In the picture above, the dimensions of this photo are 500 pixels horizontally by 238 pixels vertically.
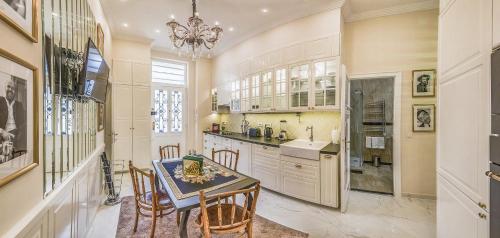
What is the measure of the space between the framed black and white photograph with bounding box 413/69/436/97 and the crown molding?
3.23 ft

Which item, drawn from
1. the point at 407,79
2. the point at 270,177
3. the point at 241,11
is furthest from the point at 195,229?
the point at 407,79

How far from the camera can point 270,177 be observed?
3666 millimetres

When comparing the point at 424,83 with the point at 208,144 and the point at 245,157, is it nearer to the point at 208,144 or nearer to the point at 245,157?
the point at 245,157

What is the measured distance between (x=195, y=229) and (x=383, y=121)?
180 inches

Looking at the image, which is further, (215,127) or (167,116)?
(215,127)

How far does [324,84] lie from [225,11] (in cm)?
214

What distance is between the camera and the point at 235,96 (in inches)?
207

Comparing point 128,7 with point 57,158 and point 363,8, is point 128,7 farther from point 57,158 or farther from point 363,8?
point 363,8

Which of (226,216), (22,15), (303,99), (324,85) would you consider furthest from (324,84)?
(22,15)

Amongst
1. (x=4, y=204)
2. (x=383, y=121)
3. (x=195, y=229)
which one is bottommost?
(x=195, y=229)

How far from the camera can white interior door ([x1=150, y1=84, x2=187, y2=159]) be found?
5770mm

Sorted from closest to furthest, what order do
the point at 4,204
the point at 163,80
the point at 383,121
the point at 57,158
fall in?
1. the point at 4,204
2. the point at 57,158
3. the point at 383,121
4. the point at 163,80

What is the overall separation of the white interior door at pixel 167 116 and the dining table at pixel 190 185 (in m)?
3.53

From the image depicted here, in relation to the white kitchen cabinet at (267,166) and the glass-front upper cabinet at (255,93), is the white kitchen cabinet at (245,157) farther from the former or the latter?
the glass-front upper cabinet at (255,93)
